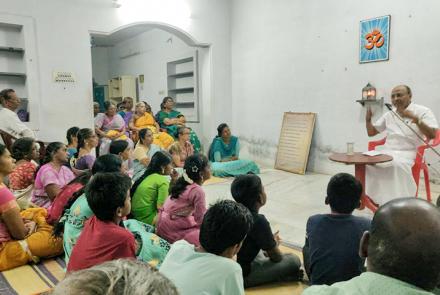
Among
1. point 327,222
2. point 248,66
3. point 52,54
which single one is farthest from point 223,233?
point 248,66

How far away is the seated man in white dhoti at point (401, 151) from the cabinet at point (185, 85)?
4.14 m

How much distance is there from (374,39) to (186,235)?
3.58 metres

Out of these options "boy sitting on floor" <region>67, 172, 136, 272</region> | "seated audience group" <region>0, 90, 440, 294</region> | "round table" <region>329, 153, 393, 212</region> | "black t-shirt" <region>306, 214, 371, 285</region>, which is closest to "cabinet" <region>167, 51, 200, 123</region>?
"seated audience group" <region>0, 90, 440, 294</region>

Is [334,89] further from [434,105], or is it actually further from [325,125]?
[434,105]

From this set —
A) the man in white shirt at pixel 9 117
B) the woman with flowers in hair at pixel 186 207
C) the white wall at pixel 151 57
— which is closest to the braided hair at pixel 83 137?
the man in white shirt at pixel 9 117

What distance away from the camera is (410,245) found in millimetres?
812

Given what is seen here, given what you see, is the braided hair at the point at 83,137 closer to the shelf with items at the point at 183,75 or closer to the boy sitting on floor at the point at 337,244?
the boy sitting on floor at the point at 337,244

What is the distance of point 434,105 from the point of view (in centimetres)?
414

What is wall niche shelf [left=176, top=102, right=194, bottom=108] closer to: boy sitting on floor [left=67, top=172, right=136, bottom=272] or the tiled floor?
the tiled floor

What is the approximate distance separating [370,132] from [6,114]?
12.9 ft

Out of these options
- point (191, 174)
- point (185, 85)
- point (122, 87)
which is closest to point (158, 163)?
point (191, 174)

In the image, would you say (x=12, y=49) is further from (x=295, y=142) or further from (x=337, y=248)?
(x=337, y=248)

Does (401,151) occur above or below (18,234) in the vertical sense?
above

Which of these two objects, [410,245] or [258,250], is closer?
[410,245]
